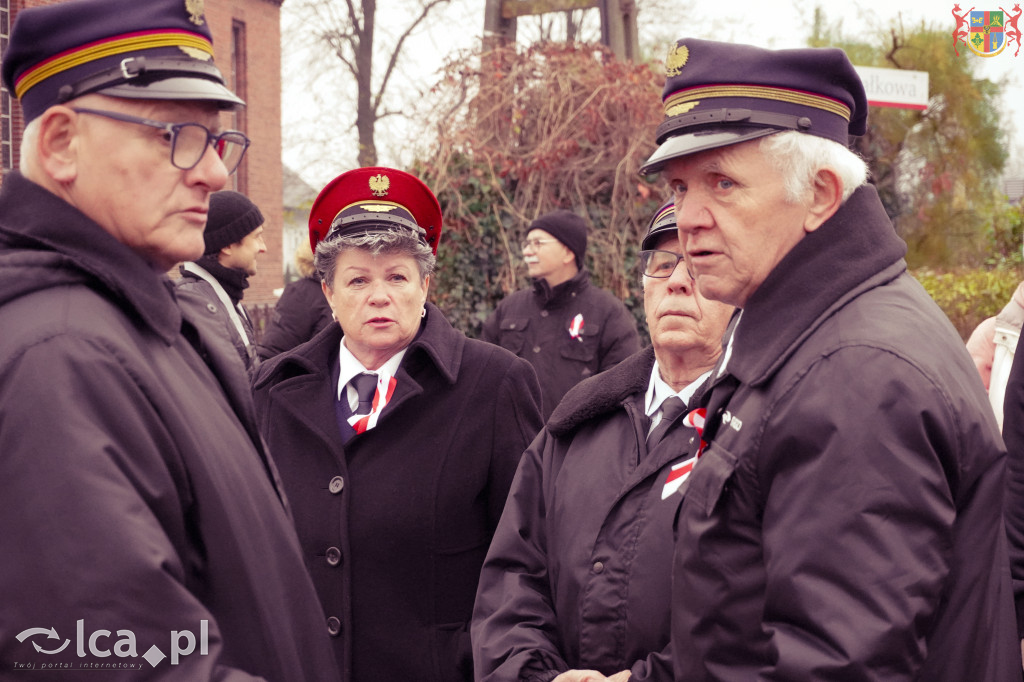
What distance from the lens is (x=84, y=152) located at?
5.69 feet

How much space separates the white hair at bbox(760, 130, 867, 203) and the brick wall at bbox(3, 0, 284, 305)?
77.4 feet

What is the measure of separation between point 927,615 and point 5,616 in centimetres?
141

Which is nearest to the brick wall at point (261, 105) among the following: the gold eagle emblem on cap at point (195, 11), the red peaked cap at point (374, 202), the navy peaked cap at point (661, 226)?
the red peaked cap at point (374, 202)

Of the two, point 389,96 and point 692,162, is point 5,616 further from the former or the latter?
point 389,96

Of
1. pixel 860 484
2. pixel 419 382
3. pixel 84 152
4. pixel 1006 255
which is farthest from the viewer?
pixel 1006 255

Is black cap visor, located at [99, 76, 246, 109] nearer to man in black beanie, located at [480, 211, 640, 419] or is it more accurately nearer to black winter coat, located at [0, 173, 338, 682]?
black winter coat, located at [0, 173, 338, 682]

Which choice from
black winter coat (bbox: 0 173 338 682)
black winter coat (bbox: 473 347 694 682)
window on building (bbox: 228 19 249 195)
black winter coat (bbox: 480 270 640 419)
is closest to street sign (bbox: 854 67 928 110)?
black winter coat (bbox: 480 270 640 419)

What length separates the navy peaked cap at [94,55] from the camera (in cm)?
173

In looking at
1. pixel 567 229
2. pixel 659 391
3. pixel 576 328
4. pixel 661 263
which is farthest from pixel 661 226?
pixel 567 229

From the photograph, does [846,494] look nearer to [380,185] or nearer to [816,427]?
[816,427]

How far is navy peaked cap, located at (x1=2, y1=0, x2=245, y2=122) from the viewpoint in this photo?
173 cm

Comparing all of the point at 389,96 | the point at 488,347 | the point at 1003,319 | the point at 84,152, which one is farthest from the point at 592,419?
the point at 389,96

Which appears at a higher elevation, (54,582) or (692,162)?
(692,162)

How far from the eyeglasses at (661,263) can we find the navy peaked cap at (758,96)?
1079 mm
